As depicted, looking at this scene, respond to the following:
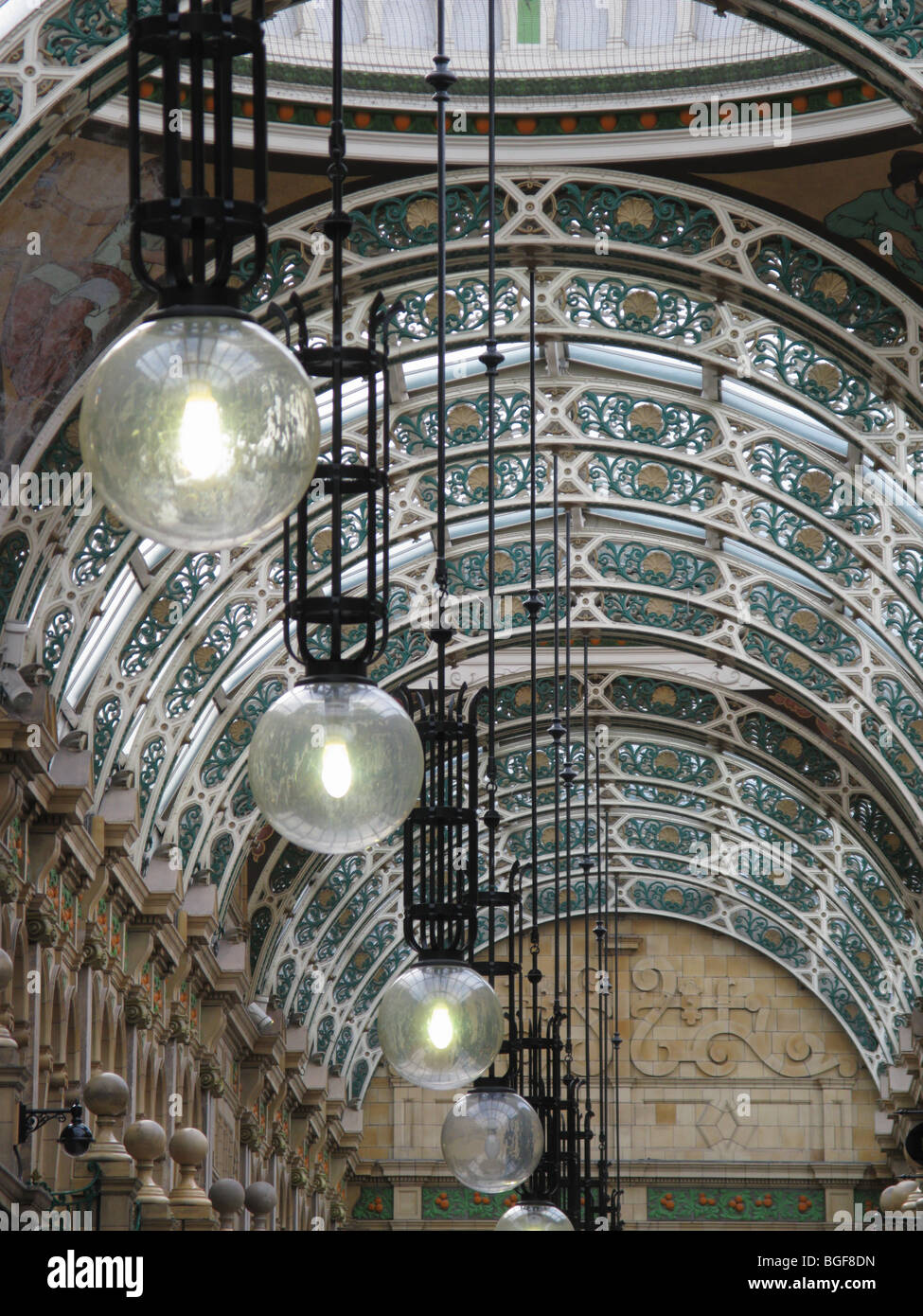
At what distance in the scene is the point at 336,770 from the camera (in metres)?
6.88

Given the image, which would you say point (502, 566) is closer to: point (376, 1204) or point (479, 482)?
point (479, 482)

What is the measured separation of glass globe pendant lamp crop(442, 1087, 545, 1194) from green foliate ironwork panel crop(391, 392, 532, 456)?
1139 cm

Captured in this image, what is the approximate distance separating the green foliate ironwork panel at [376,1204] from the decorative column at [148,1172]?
20971mm

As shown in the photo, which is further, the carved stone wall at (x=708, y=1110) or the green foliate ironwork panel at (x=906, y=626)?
the carved stone wall at (x=708, y=1110)

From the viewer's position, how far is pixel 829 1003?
41.6 meters

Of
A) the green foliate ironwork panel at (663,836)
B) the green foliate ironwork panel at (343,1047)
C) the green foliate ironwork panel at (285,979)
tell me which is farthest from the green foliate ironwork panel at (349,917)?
the green foliate ironwork panel at (663,836)

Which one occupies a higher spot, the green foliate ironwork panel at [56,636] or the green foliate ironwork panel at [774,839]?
the green foliate ironwork panel at [774,839]

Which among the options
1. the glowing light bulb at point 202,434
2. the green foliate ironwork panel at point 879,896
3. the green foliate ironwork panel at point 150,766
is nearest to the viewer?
the glowing light bulb at point 202,434

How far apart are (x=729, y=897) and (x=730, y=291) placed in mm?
22544

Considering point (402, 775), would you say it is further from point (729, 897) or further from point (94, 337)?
point (729, 897)

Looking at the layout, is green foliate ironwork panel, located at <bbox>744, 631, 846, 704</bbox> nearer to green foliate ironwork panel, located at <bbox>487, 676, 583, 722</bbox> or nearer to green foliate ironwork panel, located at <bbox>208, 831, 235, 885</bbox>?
green foliate ironwork panel, located at <bbox>487, 676, 583, 722</bbox>

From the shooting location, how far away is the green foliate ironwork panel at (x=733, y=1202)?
42.2m

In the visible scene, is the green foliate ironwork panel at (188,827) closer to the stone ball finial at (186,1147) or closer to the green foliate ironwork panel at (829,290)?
the stone ball finial at (186,1147)

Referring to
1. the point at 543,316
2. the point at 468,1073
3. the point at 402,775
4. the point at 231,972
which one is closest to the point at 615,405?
the point at 543,316
